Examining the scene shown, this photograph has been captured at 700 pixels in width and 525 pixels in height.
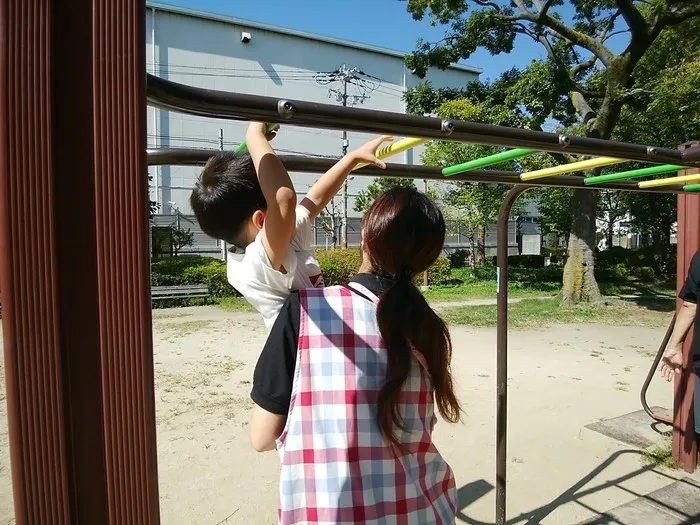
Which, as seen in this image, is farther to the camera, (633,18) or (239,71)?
(239,71)

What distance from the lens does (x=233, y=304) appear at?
36.0 feet

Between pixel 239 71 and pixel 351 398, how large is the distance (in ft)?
78.7

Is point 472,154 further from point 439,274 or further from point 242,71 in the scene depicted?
point 242,71

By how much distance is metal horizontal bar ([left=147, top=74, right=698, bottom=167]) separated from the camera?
79cm

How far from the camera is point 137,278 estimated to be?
2.24ft

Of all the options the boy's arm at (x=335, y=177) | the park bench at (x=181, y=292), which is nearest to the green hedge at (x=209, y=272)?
the park bench at (x=181, y=292)

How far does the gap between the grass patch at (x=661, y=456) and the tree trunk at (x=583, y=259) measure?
706 centimetres

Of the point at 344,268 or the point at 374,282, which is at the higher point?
the point at 374,282

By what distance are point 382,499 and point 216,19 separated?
79.5ft

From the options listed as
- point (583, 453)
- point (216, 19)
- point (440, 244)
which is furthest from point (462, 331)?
point (216, 19)

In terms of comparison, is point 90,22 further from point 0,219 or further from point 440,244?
point 440,244

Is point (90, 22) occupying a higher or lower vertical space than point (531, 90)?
lower

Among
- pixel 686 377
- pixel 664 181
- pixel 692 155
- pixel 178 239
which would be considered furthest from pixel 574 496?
pixel 178 239

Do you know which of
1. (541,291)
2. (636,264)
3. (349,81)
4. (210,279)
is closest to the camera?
(210,279)
